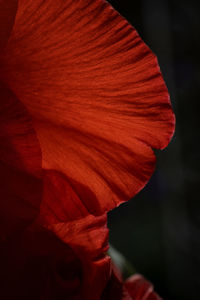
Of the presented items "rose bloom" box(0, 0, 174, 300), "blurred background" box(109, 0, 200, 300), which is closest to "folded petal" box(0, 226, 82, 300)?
"rose bloom" box(0, 0, 174, 300)

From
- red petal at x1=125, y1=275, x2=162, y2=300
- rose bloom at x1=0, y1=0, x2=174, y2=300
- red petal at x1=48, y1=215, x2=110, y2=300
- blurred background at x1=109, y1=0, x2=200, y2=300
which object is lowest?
blurred background at x1=109, y1=0, x2=200, y2=300

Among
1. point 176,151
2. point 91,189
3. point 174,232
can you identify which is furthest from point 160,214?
point 91,189

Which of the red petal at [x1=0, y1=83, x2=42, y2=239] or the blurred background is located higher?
the red petal at [x1=0, y1=83, x2=42, y2=239]

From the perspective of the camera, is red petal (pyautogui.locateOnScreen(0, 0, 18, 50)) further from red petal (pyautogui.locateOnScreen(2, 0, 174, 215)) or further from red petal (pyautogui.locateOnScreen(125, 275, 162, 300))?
red petal (pyautogui.locateOnScreen(125, 275, 162, 300))

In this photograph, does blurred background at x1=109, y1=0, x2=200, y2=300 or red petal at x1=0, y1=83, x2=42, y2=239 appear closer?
red petal at x1=0, y1=83, x2=42, y2=239

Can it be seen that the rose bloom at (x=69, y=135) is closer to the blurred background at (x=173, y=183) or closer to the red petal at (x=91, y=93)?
the red petal at (x=91, y=93)

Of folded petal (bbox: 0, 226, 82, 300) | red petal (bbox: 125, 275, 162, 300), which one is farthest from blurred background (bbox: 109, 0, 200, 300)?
folded petal (bbox: 0, 226, 82, 300)

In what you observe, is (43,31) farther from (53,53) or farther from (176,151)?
(176,151)
